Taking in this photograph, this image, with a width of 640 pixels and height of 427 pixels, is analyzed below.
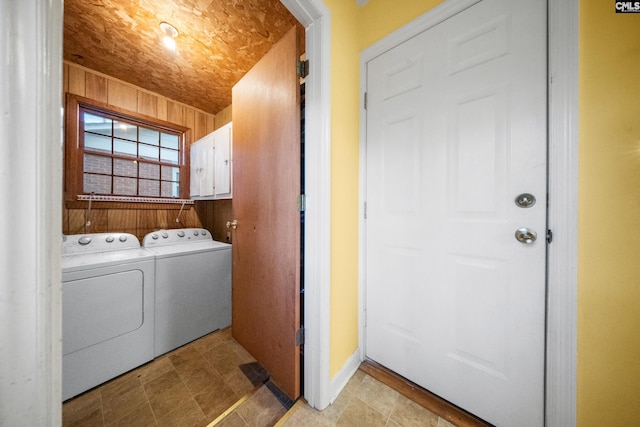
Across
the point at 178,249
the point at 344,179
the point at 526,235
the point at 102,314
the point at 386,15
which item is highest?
the point at 386,15

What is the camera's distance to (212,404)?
120 cm

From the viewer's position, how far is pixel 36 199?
1.33 ft

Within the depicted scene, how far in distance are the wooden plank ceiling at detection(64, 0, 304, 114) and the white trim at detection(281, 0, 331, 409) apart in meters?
0.62

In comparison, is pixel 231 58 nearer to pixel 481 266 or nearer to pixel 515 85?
pixel 515 85

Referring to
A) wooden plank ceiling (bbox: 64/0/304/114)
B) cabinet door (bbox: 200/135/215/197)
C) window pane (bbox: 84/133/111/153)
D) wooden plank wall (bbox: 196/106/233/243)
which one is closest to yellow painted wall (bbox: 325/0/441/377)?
wooden plank ceiling (bbox: 64/0/304/114)

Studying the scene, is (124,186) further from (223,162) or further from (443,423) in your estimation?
(443,423)

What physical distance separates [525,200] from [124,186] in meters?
3.29

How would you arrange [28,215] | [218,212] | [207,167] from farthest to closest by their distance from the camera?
[218,212] < [207,167] < [28,215]

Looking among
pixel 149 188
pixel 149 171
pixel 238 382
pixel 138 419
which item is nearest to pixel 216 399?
pixel 238 382

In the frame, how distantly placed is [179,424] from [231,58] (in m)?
2.68

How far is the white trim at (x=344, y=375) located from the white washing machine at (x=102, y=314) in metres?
1.40

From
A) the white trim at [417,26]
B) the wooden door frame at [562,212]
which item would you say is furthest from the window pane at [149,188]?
the wooden door frame at [562,212]

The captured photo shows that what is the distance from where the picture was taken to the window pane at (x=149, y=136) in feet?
7.44

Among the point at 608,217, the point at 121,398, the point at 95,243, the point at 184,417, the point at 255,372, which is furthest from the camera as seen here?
the point at 95,243
